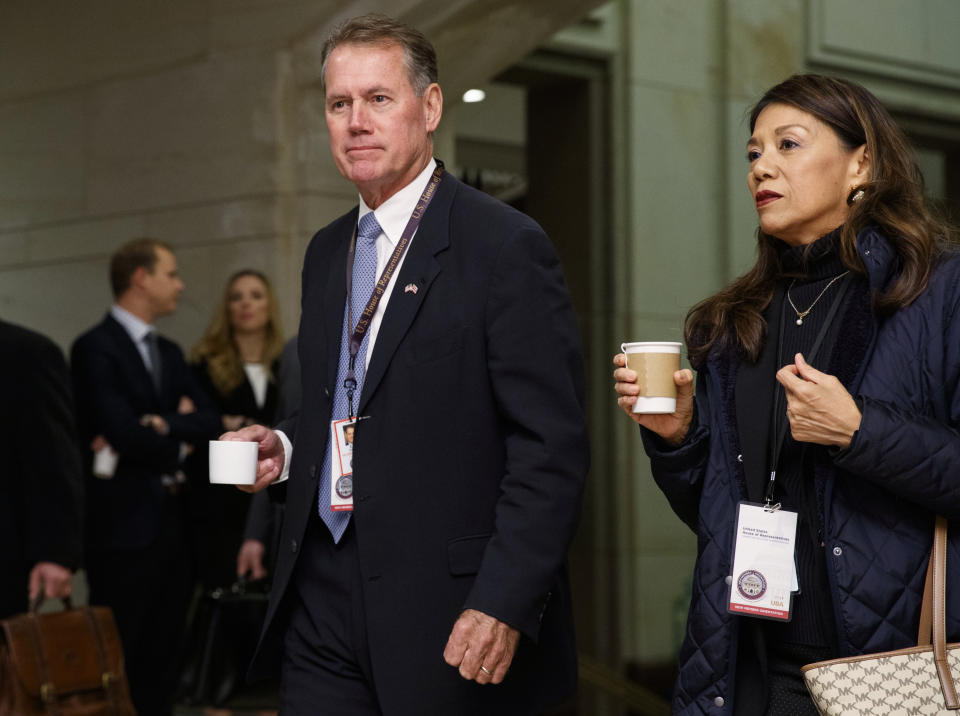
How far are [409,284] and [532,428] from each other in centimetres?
40

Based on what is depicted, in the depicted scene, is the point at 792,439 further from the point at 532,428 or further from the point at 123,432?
the point at 123,432

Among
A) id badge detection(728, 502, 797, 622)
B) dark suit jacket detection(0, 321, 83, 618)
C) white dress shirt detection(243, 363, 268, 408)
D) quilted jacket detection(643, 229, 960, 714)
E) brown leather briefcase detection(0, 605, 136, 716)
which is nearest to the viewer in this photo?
quilted jacket detection(643, 229, 960, 714)

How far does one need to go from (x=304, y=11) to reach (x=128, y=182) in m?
1.49

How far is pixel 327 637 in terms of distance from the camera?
273 cm

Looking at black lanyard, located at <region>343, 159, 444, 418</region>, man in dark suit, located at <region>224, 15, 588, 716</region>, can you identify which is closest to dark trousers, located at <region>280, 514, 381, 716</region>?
man in dark suit, located at <region>224, 15, 588, 716</region>

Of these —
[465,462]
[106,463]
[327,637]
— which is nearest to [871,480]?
[465,462]

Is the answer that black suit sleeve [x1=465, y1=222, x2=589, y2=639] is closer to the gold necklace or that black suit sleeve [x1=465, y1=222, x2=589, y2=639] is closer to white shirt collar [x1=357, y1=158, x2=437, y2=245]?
white shirt collar [x1=357, y1=158, x2=437, y2=245]

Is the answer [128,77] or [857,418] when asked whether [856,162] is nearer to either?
[857,418]

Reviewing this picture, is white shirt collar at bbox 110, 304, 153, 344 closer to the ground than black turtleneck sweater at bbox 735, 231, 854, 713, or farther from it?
farther from it

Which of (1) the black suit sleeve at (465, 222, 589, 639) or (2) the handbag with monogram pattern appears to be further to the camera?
(1) the black suit sleeve at (465, 222, 589, 639)

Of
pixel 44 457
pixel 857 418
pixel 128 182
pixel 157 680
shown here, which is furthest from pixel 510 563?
pixel 128 182

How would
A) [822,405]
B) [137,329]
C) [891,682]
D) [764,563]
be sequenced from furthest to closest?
[137,329] < [764,563] < [822,405] < [891,682]

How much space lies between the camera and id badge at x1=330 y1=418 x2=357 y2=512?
2711 millimetres

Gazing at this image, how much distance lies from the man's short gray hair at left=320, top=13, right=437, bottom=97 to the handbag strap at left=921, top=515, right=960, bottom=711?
136 centimetres
